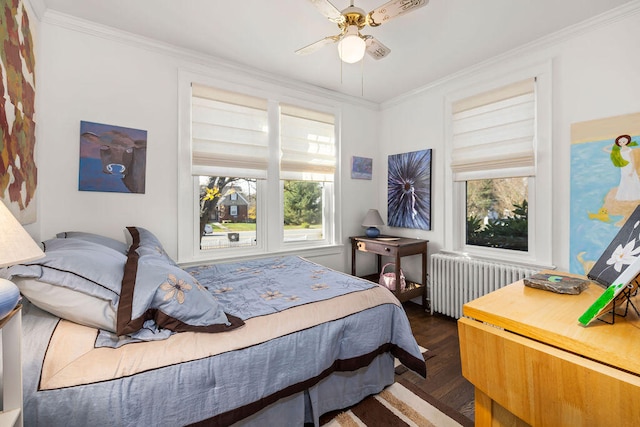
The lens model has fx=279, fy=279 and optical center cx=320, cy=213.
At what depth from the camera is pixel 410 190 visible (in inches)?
140

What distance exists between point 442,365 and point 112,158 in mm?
3142

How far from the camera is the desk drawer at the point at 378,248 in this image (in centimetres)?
305

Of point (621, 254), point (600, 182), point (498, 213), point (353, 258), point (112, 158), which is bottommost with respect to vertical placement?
point (353, 258)

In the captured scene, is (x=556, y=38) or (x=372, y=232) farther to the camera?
(x=372, y=232)

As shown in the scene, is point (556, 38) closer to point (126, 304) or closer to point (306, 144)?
point (306, 144)

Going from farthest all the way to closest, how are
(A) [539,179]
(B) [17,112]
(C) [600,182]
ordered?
(A) [539,179] < (C) [600,182] < (B) [17,112]

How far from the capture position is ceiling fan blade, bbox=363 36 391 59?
1956 millimetres

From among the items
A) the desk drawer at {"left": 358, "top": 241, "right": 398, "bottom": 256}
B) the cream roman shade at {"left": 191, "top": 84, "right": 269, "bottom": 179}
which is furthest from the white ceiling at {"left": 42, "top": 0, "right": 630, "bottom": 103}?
the desk drawer at {"left": 358, "top": 241, "right": 398, "bottom": 256}

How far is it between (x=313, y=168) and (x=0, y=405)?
295 centimetres

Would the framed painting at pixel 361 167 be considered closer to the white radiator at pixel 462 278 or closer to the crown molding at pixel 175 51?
the crown molding at pixel 175 51

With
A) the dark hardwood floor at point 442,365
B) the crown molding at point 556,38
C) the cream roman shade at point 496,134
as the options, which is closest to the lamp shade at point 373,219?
the cream roman shade at point 496,134

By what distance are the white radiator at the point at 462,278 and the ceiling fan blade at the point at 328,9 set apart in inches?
97.0

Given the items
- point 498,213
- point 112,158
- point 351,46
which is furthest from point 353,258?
point 112,158

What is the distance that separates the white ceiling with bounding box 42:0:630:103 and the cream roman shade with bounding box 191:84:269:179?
1.25ft
